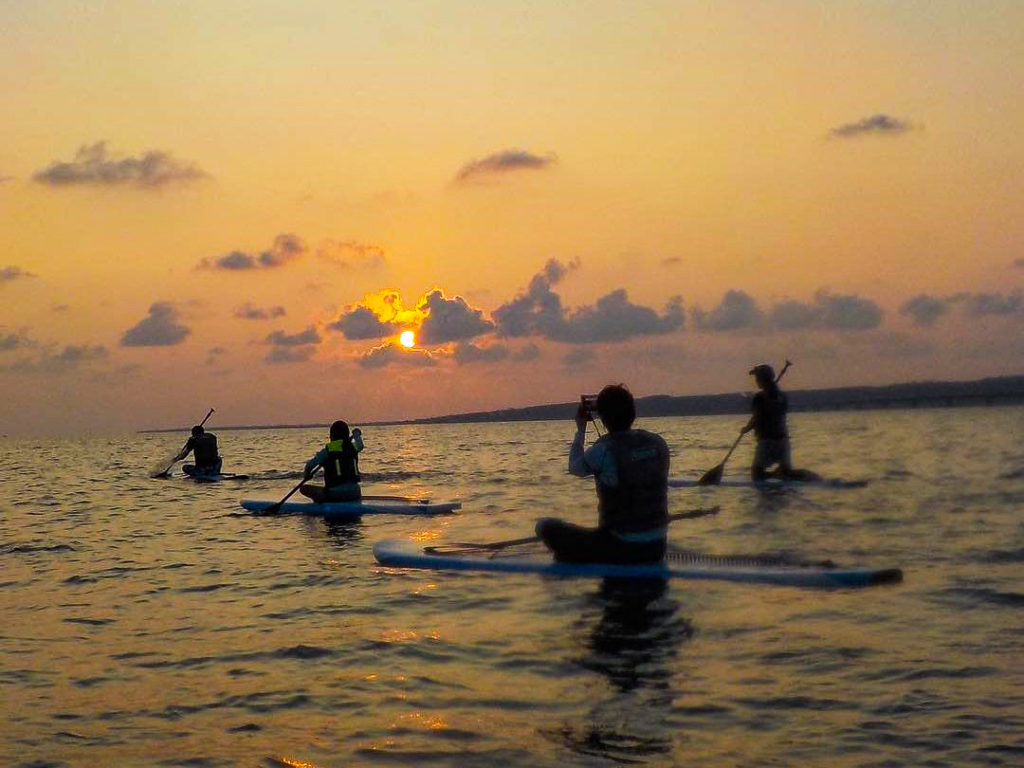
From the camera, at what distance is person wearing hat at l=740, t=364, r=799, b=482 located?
22.1m

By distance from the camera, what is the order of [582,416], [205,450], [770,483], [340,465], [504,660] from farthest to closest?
[205,450] → [770,483] → [340,465] → [582,416] → [504,660]

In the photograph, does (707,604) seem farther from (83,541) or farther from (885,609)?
(83,541)

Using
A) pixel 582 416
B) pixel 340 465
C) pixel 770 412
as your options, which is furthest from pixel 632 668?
pixel 770 412

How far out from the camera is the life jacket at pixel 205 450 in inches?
1304

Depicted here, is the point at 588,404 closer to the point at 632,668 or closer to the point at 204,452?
the point at 632,668

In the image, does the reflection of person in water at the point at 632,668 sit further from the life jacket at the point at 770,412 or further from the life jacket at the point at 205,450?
the life jacket at the point at 205,450

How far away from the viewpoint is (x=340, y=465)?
70.9 ft

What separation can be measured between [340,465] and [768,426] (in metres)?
8.94

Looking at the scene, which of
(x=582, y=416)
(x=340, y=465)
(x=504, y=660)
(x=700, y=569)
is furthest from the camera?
(x=340, y=465)

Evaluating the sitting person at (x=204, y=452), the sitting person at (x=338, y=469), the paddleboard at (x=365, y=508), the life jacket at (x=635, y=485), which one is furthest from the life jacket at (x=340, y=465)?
the sitting person at (x=204, y=452)

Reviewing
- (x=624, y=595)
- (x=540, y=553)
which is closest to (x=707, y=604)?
(x=624, y=595)

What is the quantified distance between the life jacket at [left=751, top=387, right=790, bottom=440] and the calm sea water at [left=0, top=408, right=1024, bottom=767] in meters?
4.35

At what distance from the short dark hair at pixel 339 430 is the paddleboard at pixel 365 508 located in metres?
1.48

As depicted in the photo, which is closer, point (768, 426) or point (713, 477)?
point (768, 426)
